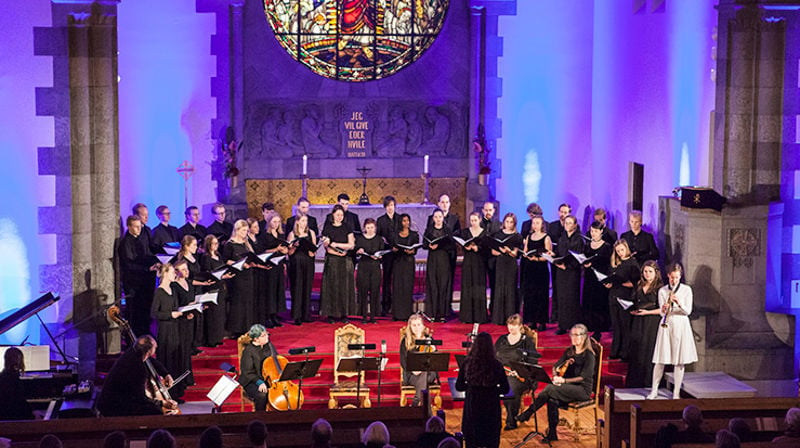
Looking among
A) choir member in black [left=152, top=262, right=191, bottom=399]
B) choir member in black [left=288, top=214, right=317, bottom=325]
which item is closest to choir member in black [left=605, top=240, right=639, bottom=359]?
choir member in black [left=288, top=214, right=317, bottom=325]

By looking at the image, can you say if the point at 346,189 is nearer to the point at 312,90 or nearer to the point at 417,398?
the point at 312,90

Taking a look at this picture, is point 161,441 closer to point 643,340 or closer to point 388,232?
point 643,340

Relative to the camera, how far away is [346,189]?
1595cm

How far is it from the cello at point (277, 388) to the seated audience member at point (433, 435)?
109 inches

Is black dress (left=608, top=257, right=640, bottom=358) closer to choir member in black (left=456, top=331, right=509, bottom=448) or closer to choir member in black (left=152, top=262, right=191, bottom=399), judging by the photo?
choir member in black (left=456, top=331, right=509, bottom=448)

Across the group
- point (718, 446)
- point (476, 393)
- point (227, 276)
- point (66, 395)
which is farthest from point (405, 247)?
point (718, 446)

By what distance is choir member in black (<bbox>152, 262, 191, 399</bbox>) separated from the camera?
1017 cm

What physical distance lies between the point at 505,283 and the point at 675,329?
91.3 inches

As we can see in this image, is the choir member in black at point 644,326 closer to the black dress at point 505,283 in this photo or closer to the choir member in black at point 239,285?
the black dress at point 505,283

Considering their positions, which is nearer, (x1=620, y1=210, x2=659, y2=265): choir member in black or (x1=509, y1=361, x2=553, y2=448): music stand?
(x1=509, y1=361, x2=553, y2=448): music stand

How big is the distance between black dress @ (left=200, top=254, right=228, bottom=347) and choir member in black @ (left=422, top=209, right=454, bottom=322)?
2326 millimetres

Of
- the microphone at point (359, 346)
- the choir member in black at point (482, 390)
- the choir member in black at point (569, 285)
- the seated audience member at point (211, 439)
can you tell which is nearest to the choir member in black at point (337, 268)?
the choir member in black at point (569, 285)

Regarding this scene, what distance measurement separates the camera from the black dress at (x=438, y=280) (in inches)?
484

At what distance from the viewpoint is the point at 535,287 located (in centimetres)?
1198
